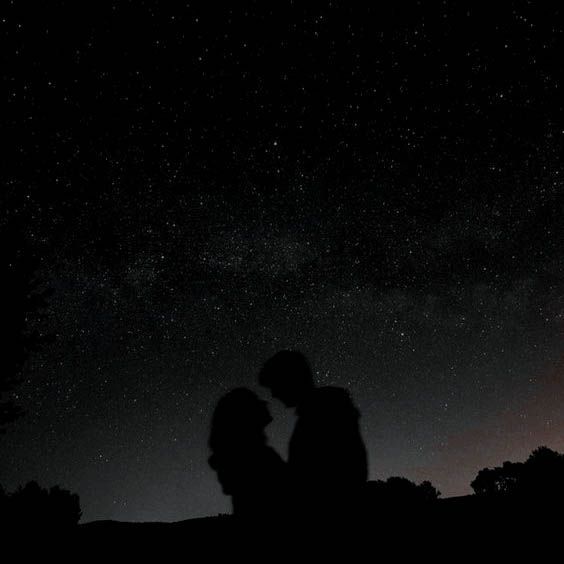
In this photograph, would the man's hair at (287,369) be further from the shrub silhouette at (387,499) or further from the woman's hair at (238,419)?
the shrub silhouette at (387,499)

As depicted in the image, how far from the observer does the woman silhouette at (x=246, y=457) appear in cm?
248

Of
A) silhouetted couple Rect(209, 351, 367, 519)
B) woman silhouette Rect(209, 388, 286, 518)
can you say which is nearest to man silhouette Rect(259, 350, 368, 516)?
silhouetted couple Rect(209, 351, 367, 519)

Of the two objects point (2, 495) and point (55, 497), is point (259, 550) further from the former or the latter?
point (55, 497)

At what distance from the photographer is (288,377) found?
102 inches

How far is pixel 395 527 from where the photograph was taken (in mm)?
2240

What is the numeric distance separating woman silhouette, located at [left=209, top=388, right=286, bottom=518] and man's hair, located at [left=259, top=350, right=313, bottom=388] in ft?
0.70

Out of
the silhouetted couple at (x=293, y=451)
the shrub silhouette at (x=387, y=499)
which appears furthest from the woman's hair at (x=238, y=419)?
the shrub silhouette at (x=387, y=499)

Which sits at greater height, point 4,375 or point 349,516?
point 4,375

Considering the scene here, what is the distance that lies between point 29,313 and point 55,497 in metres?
9.69

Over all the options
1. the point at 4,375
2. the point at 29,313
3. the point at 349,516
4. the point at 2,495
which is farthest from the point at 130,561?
the point at 2,495

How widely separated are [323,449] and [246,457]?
511mm

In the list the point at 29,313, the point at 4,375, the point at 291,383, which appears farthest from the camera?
the point at 29,313

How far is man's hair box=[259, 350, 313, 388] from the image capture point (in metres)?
2.59

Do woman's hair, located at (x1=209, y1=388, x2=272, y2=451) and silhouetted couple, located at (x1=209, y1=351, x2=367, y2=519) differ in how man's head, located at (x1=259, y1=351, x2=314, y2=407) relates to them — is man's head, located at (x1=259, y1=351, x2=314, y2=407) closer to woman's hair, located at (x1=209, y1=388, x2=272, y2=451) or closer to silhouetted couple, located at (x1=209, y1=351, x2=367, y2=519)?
silhouetted couple, located at (x1=209, y1=351, x2=367, y2=519)
